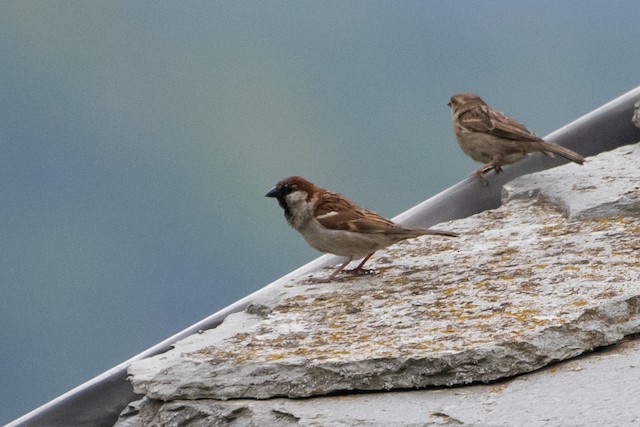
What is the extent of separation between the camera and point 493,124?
21.2 feet

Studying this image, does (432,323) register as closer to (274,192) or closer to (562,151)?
(274,192)

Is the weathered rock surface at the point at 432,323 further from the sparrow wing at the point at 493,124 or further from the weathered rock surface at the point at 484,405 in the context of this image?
the sparrow wing at the point at 493,124

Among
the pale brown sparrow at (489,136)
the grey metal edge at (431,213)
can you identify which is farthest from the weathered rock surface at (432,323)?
the pale brown sparrow at (489,136)

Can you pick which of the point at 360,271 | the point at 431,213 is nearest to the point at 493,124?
the point at 431,213

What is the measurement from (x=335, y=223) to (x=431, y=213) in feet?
2.72

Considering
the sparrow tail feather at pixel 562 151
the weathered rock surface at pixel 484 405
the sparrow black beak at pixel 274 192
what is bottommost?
the weathered rock surface at pixel 484 405

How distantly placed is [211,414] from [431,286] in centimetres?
98

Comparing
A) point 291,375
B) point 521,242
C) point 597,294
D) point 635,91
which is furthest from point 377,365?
point 635,91

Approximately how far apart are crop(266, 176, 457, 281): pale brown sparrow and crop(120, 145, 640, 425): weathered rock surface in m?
0.12

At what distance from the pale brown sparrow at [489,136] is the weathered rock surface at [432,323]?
1822 millimetres

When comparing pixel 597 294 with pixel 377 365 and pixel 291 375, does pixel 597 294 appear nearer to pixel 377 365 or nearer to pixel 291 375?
pixel 377 365

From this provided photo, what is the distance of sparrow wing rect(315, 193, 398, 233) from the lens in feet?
13.6

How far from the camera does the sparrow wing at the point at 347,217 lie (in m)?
4.16

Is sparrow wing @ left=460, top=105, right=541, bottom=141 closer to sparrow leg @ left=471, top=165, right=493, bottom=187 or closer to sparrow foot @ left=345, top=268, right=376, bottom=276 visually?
sparrow leg @ left=471, top=165, right=493, bottom=187
